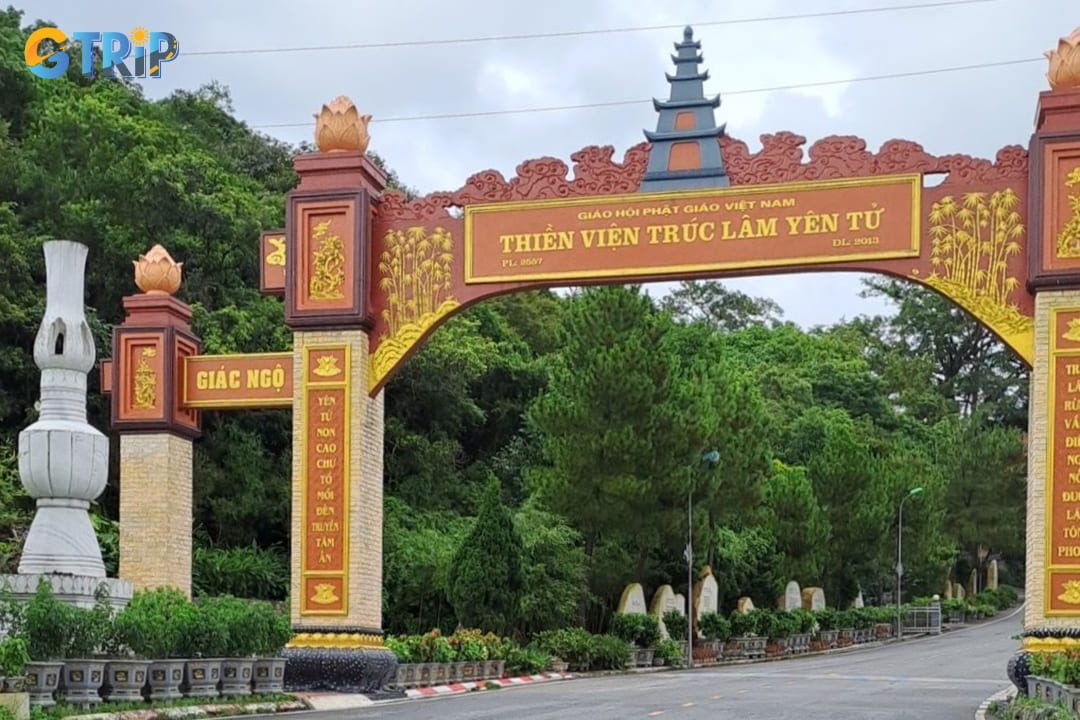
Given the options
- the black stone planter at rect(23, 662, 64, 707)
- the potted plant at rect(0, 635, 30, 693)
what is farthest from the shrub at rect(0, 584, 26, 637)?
the potted plant at rect(0, 635, 30, 693)

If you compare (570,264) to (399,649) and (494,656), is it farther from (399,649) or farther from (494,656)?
(494,656)

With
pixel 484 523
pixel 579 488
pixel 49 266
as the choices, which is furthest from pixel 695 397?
pixel 49 266

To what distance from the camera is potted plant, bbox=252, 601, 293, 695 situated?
51.2 ft

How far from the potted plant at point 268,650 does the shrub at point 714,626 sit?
59.3 feet

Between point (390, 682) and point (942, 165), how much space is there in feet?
31.1

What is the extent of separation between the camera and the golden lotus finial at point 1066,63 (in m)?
15.9

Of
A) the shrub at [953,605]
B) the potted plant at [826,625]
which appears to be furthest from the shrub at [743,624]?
the shrub at [953,605]

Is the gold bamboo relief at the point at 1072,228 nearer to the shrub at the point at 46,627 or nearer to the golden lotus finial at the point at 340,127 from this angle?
the golden lotus finial at the point at 340,127

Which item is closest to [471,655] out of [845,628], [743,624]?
[743,624]

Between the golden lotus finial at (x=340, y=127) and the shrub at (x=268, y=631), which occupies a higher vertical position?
the golden lotus finial at (x=340, y=127)

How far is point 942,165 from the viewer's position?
1673cm

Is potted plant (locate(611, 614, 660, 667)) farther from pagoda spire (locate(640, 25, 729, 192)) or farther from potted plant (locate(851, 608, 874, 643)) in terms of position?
potted plant (locate(851, 608, 874, 643))

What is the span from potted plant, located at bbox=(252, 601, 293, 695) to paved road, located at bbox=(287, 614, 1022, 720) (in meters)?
1.21

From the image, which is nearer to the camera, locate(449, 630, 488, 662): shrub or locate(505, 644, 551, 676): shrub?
locate(449, 630, 488, 662): shrub
